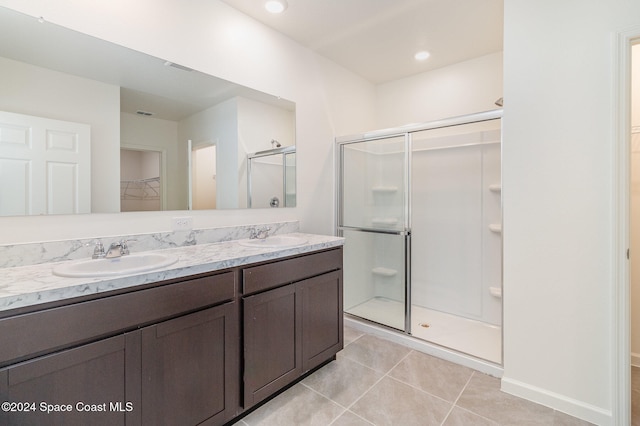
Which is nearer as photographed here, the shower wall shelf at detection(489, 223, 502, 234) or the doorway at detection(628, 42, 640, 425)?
the doorway at detection(628, 42, 640, 425)

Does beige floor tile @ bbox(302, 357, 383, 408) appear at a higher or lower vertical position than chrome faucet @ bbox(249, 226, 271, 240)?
lower

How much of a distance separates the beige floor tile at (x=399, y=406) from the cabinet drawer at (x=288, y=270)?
81 cm

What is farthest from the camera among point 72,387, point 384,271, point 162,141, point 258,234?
point 384,271

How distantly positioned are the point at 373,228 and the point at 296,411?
5.40 ft

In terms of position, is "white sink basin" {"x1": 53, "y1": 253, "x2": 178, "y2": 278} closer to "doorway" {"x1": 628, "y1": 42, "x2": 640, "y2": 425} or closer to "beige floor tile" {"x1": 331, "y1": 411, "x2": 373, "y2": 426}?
"beige floor tile" {"x1": 331, "y1": 411, "x2": 373, "y2": 426}

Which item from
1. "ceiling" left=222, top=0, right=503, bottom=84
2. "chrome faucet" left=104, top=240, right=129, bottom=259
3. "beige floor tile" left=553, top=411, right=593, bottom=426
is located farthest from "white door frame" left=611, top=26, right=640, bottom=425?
"chrome faucet" left=104, top=240, right=129, bottom=259

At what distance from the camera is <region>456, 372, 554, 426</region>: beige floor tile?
163 cm

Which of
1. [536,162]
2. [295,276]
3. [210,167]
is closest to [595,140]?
[536,162]

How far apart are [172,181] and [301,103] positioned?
133cm

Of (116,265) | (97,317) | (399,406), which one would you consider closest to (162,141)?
(116,265)

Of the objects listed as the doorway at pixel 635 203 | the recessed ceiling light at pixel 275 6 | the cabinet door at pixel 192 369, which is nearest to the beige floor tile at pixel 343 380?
the cabinet door at pixel 192 369

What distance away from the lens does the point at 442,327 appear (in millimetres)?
2756

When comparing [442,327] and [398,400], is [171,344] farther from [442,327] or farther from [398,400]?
[442,327]

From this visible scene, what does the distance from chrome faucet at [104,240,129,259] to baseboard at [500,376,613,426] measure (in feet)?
7.74
